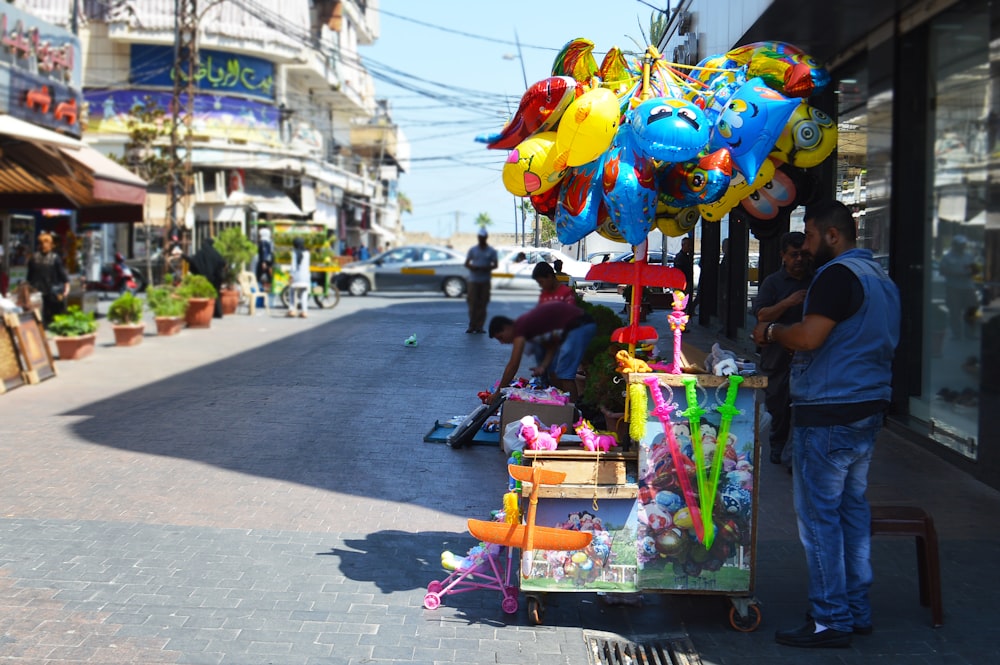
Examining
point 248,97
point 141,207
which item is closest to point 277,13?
point 248,97

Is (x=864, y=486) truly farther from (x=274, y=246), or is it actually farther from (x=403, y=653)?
(x=274, y=246)

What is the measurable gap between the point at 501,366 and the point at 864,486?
31.3ft

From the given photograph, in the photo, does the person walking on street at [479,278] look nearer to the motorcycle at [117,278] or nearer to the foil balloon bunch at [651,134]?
the foil balloon bunch at [651,134]

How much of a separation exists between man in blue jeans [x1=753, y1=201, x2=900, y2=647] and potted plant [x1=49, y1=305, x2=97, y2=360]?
12.0 metres

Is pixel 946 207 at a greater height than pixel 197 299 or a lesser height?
greater

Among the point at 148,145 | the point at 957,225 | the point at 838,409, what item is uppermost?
the point at 148,145

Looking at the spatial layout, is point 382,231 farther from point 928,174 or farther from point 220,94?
point 928,174

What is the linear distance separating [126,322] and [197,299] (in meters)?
2.86

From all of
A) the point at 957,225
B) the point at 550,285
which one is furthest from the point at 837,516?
the point at 957,225

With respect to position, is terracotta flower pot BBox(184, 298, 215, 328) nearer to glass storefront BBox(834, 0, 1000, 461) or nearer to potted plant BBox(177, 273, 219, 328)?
potted plant BBox(177, 273, 219, 328)

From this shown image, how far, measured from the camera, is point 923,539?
493cm

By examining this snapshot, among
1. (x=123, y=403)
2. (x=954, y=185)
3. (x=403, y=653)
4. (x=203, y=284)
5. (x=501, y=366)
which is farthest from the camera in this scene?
(x=203, y=284)

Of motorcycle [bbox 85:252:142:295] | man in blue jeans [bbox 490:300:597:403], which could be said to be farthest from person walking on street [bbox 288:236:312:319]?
man in blue jeans [bbox 490:300:597:403]

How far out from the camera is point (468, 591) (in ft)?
17.4
